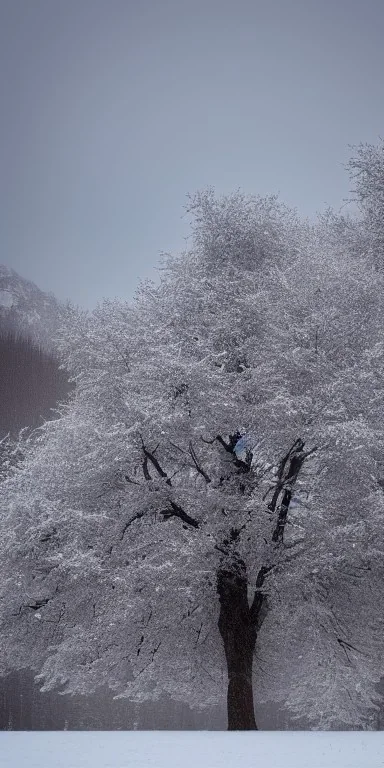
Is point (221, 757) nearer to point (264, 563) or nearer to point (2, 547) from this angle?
point (264, 563)

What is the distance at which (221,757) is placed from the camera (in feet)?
19.4

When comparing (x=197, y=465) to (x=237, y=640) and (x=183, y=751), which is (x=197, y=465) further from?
(x=183, y=751)

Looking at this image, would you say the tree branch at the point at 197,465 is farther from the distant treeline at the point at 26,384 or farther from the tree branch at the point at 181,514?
the distant treeline at the point at 26,384

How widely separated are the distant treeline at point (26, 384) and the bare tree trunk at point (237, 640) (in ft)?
153

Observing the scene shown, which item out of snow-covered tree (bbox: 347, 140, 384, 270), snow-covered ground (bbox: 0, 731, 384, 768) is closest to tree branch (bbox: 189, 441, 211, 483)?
snow-covered ground (bbox: 0, 731, 384, 768)

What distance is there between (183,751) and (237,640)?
9.14 m

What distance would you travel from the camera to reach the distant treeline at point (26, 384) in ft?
245

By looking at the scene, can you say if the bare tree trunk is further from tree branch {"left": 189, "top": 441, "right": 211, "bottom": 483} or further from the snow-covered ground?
the snow-covered ground

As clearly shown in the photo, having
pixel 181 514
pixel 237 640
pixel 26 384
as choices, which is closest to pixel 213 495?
pixel 181 514

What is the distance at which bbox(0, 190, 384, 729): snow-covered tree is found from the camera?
1338 cm

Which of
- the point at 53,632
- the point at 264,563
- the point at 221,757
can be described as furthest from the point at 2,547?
the point at 221,757

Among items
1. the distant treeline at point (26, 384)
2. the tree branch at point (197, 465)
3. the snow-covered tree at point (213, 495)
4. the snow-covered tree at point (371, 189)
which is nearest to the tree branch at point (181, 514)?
the snow-covered tree at point (213, 495)

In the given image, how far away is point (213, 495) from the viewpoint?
13.6 metres

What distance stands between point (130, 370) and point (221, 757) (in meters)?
9.76
